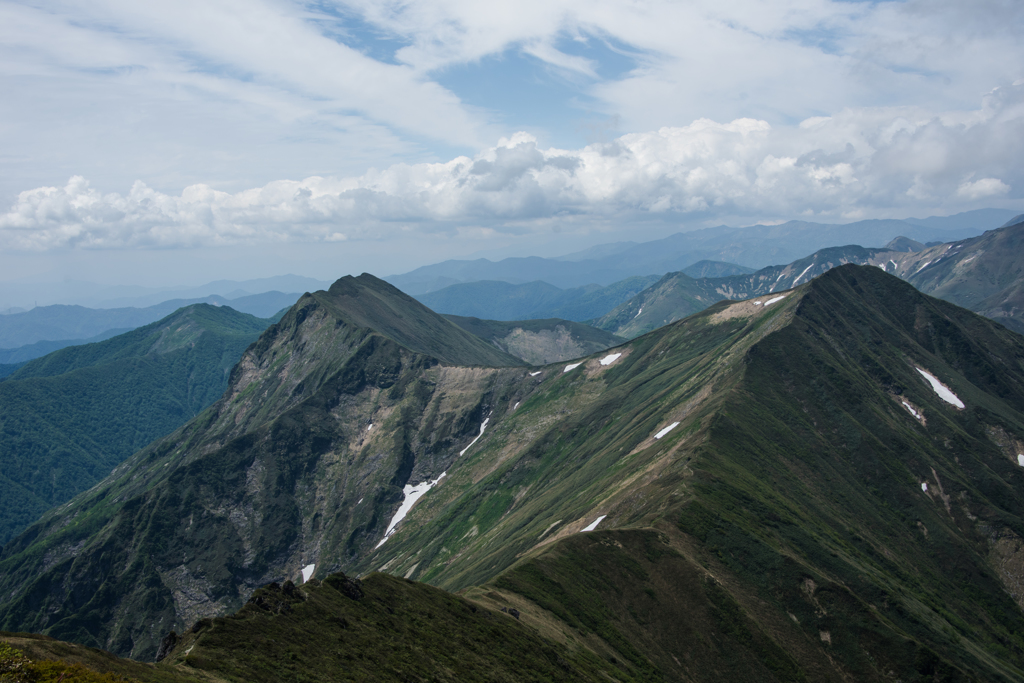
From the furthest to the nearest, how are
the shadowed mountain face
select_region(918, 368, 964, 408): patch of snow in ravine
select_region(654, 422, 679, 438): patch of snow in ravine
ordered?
select_region(918, 368, 964, 408): patch of snow in ravine, select_region(654, 422, 679, 438): patch of snow in ravine, the shadowed mountain face

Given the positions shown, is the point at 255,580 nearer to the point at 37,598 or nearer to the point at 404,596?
the point at 37,598

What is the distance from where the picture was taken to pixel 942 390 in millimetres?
192000

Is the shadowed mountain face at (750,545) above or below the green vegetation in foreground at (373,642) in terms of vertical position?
below

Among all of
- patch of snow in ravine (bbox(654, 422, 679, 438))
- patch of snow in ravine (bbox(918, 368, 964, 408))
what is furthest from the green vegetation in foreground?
patch of snow in ravine (bbox(918, 368, 964, 408))

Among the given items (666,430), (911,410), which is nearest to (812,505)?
(666,430)

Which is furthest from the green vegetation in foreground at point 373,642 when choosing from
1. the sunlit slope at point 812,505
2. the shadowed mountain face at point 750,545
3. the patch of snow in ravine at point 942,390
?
the patch of snow in ravine at point 942,390

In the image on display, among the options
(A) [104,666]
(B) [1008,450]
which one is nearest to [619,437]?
(B) [1008,450]

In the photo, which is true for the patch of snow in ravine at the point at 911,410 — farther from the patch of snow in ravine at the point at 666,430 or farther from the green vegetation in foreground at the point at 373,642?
the green vegetation in foreground at the point at 373,642

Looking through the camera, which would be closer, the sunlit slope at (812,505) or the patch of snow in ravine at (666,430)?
the sunlit slope at (812,505)

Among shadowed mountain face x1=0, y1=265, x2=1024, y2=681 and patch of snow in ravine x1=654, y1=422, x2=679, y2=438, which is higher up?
patch of snow in ravine x1=654, y1=422, x2=679, y2=438

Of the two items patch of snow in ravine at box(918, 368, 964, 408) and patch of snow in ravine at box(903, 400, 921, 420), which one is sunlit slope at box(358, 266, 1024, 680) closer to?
patch of snow in ravine at box(903, 400, 921, 420)

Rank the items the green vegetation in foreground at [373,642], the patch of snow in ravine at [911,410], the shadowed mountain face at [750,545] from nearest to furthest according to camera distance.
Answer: the green vegetation in foreground at [373,642], the shadowed mountain face at [750,545], the patch of snow in ravine at [911,410]

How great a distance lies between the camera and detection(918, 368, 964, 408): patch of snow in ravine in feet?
615

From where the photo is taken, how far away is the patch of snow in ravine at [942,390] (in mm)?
187375
